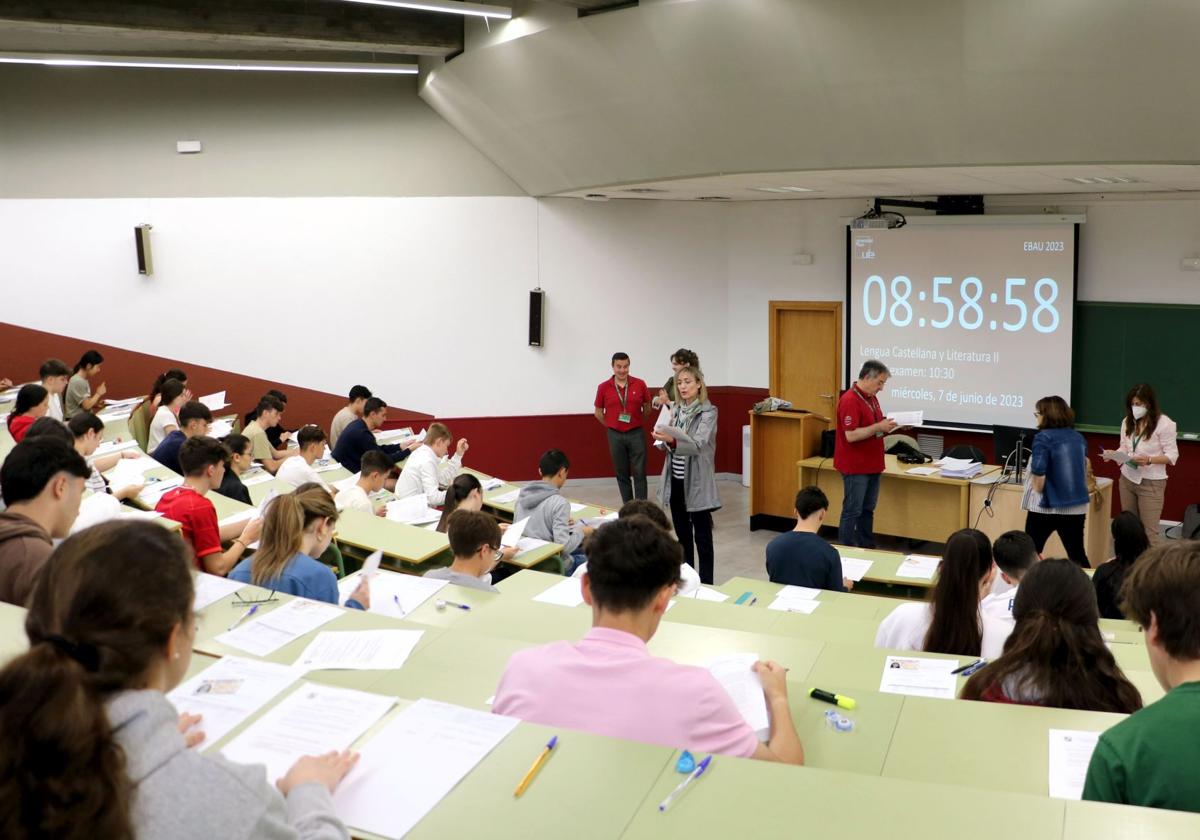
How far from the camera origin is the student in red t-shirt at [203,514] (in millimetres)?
4844

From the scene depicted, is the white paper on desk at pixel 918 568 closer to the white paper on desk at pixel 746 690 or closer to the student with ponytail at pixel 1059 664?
the student with ponytail at pixel 1059 664

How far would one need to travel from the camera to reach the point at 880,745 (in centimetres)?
261

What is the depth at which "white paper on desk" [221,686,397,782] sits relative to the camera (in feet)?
7.29

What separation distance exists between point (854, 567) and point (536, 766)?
411cm

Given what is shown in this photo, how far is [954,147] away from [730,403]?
5096 millimetres

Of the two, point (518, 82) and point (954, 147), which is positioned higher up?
point (518, 82)

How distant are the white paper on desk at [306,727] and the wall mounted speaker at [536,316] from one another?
8.69m

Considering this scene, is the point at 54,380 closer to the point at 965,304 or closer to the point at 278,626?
the point at 278,626

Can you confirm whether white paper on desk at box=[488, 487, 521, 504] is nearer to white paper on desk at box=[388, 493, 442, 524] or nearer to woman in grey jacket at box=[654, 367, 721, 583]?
white paper on desk at box=[388, 493, 442, 524]

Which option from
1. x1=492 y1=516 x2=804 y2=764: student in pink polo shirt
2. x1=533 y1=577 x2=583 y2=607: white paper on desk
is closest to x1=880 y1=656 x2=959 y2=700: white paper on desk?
x1=492 y1=516 x2=804 y2=764: student in pink polo shirt

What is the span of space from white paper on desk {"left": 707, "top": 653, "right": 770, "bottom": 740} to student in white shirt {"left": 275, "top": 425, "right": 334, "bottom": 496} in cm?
471

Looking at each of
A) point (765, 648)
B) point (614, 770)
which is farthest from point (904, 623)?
point (614, 770)

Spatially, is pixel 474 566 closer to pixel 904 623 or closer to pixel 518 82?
pixel 904 623

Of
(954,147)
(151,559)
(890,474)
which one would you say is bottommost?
(890,474)
